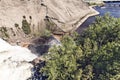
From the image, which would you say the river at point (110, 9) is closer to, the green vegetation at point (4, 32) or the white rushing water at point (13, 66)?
the green vegetation at point (4, 32)

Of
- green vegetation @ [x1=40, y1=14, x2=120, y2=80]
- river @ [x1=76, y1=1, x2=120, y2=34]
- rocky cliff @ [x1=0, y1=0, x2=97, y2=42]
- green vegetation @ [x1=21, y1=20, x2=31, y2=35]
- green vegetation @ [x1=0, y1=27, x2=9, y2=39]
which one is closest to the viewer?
green vegetation @ [x1=40, y1=14, x2=120, y2=80]

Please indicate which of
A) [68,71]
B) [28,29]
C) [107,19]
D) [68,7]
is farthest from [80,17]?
[68,71]

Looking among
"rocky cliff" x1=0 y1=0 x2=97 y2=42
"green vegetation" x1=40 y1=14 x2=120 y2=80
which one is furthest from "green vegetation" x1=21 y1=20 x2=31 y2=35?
"green vegetation" x1=40 y1=14 x2=120 y2=80

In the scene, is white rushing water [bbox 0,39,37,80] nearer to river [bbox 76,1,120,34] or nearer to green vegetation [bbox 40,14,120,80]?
green vegetation [bbox 40,14,120,80]

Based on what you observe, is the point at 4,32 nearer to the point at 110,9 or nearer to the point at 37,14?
the point at 37,14

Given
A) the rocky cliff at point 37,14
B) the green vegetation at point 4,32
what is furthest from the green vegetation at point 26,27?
the green vegetation at point 4,32
